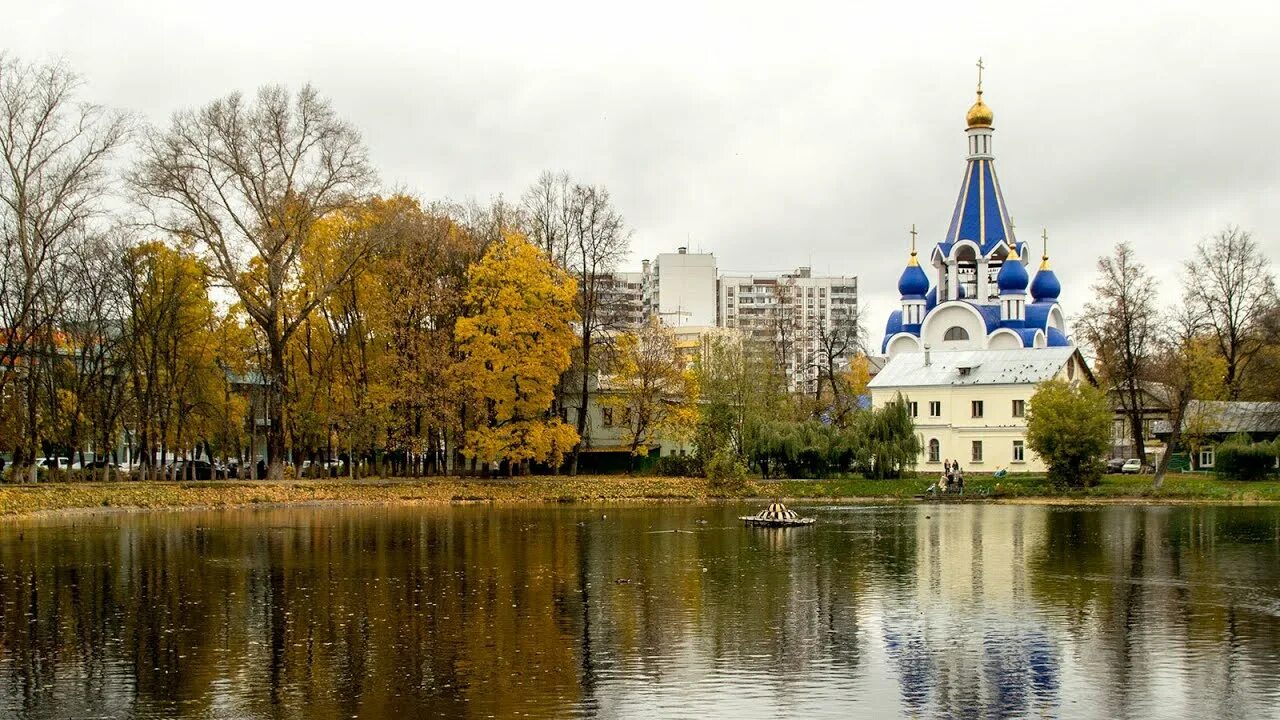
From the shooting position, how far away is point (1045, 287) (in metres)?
89.6

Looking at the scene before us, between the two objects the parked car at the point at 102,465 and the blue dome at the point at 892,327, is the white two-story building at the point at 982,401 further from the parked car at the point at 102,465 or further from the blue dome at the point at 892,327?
the parked car at the point at 102,465

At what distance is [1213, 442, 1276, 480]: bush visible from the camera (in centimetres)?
6644

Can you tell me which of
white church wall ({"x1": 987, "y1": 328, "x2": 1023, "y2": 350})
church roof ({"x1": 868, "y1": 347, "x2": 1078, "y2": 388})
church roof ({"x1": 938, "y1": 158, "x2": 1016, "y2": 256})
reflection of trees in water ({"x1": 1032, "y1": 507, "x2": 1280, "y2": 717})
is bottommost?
reflection of trees in water ({"x1": 1032, "y1": 507, "x2": 1280, "y2": 717})

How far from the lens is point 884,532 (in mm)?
41688

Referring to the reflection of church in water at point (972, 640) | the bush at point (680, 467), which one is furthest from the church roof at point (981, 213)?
the reflection of church in water at point (972, 640)

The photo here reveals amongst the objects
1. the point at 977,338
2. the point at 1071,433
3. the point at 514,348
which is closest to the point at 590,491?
the point at 514,348

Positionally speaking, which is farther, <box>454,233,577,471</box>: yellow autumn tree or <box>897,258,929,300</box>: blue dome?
<box>897,258,929,300</box>: blue dome

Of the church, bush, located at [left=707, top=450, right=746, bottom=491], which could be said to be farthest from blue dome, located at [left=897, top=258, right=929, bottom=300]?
bush, located at [left=707, top=450, right=746, bottom=491]

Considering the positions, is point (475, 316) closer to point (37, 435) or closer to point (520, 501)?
point (520, 501)

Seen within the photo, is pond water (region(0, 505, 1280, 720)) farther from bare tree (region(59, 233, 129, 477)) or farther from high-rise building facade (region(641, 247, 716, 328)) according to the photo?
high-rise building facade (region(641, 247, 716, 328))

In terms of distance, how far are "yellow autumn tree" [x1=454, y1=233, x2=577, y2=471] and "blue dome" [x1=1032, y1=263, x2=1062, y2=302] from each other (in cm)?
3918

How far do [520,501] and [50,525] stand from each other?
20.4 m

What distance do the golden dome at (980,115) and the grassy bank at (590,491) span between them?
31.3 metres

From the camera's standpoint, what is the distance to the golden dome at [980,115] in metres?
91.5
